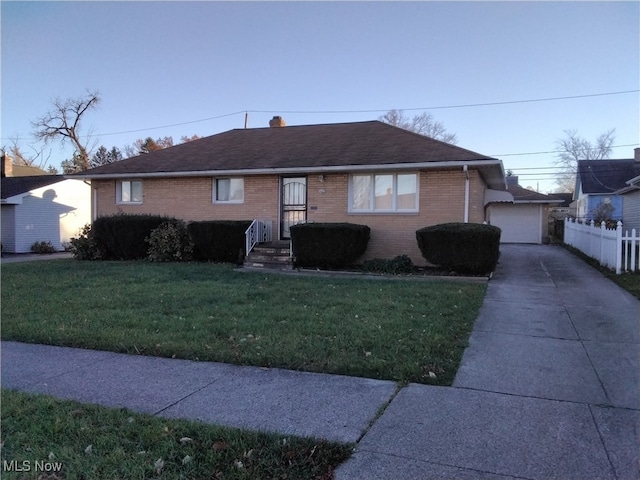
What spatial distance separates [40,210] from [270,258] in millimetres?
16602

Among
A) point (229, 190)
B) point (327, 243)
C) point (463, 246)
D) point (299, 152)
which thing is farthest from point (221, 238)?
point (463, 246)

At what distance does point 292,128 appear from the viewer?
19.5m

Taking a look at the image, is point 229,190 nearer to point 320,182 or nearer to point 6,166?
point 320,182

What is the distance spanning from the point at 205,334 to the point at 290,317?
1.41m

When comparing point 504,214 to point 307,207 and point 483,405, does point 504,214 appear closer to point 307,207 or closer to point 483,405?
point 307,207

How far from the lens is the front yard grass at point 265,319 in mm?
5289

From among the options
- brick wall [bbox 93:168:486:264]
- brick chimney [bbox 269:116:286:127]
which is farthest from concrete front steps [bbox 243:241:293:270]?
brick chimney [bbox 269:116:286:127]

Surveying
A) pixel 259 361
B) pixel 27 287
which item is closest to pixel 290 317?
pixel 259 361

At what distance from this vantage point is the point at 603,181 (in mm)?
32750

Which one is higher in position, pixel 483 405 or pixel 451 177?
pixel 451 177

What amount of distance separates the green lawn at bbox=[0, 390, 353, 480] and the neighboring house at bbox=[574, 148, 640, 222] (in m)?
32.1

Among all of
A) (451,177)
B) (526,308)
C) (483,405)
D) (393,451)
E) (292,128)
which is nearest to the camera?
(393,451)

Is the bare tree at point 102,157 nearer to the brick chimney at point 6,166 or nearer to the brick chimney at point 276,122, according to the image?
the brick chimney at point 6,166

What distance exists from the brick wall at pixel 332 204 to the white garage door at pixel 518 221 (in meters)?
14.6
